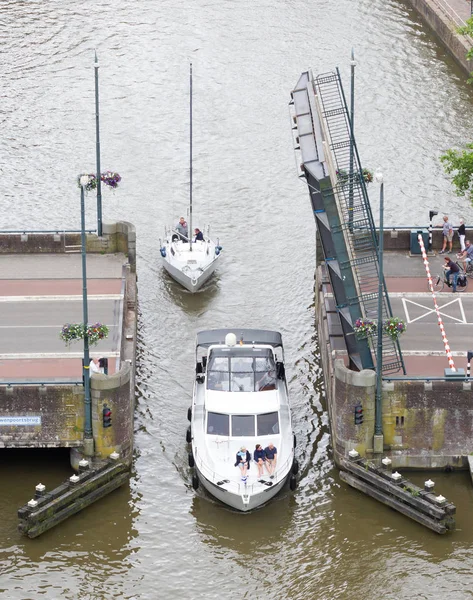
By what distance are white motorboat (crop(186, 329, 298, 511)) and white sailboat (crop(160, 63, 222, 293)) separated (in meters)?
11.0

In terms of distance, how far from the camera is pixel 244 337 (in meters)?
57.7

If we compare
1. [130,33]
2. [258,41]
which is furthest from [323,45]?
[130,33]

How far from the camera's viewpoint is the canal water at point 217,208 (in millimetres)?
49375

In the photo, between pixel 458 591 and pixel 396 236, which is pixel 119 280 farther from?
pixel 458 591

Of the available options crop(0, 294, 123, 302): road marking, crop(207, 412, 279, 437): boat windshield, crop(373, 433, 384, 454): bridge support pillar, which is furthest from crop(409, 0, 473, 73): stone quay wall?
crop(207, 412, 279, 437): boat windshield

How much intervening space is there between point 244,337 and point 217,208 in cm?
2159

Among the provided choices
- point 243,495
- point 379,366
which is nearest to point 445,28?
point 379,366

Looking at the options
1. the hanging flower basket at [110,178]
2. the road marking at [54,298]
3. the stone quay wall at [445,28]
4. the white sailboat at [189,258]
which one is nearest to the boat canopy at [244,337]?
the road marking at [54,298]

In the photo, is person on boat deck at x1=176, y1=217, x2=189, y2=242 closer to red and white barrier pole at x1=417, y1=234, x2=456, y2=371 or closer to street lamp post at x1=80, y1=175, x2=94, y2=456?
red and white barrier pole at x1=417, y1=234, x2=456, y2=371

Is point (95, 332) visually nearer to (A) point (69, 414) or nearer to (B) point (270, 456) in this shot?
(A) point (69, 414)

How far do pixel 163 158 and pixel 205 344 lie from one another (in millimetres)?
28428

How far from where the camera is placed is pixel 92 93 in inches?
3679

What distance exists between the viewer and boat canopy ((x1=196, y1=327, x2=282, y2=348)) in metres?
57.5

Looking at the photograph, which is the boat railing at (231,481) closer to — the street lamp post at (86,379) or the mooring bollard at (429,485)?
the street lamp post at (86,379)
